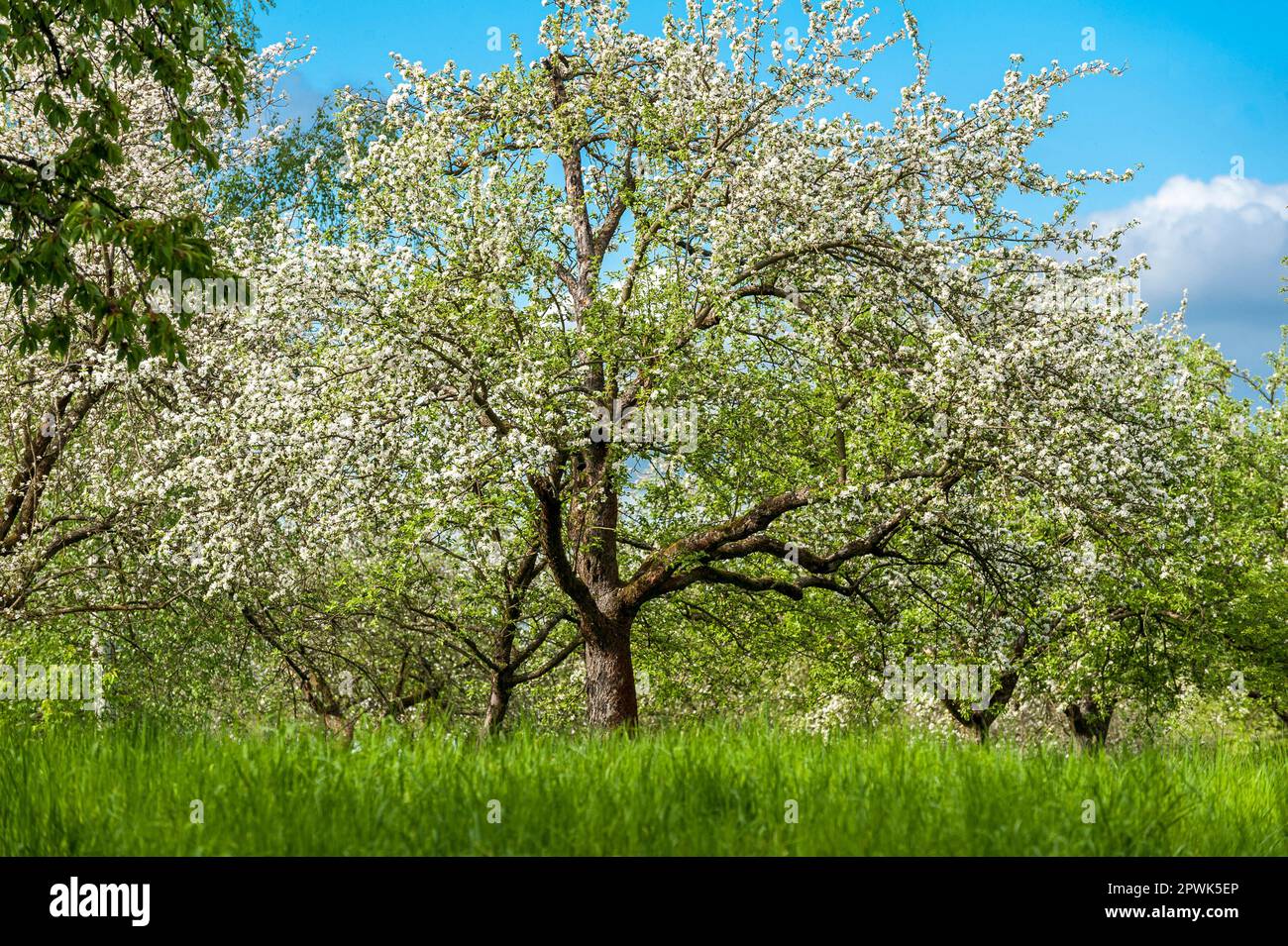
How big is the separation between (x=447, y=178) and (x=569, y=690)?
12211mm

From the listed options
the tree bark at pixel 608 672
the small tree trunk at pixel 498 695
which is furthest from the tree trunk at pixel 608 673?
Answer: the small tree trunk at pixel 498 695

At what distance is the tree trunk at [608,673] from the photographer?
1747cm

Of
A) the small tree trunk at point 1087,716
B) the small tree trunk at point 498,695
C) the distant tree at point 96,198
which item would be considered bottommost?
the small tree trunk at point 1087,716

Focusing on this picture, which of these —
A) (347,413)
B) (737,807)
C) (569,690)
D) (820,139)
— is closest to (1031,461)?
(820,139)

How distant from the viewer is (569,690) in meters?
24.7

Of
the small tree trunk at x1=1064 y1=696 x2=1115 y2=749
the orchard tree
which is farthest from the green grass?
the small tree trunk at x1=1064 y1=696 x2=1115 y2=749

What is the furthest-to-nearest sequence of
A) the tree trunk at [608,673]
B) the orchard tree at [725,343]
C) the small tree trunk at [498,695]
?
the small tree trunk at [498,695], the tree trunk at [608,673], the orchard tree at [725,343]

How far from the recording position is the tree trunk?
57.3 ft

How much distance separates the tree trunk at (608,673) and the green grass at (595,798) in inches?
403

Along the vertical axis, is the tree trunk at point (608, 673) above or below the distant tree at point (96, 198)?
below

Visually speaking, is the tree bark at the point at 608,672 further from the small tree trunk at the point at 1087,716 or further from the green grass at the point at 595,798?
the green grass at the point at 595,798

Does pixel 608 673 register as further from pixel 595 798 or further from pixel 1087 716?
pixel 595 798

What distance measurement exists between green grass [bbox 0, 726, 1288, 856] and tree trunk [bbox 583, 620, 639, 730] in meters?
10.2

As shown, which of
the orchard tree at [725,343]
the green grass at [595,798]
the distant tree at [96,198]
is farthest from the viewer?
the orchard tree at [725,343]
